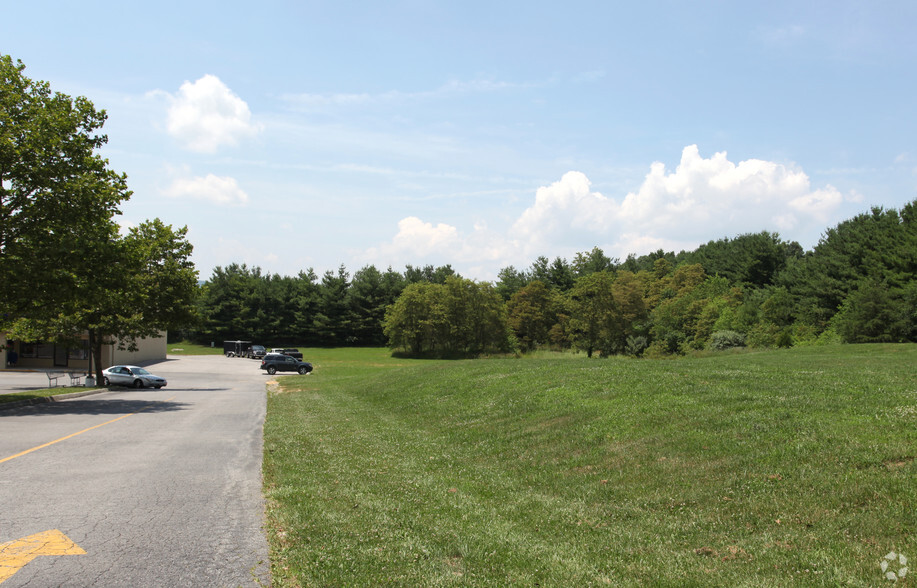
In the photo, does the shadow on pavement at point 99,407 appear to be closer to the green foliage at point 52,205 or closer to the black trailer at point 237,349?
the green foliage at point 52,205

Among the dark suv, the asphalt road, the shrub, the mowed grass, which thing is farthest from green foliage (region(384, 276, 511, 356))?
the mowed grass

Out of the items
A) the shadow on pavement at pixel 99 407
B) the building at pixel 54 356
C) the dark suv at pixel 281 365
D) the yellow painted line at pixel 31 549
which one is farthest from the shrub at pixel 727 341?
the yellow painted line at pixel 31 549

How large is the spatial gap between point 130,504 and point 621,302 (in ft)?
251

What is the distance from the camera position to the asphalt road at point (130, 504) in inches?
233

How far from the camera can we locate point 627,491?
28.1ft

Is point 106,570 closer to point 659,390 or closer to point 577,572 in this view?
point 577,572

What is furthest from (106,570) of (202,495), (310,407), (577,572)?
(310,407)

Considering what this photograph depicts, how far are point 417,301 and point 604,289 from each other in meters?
30.6

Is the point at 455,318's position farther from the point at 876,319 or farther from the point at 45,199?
the point at 45,199

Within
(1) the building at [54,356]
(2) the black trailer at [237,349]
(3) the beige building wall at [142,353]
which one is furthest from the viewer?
(2) the black trailer at [237,349]

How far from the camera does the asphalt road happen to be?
5.91m

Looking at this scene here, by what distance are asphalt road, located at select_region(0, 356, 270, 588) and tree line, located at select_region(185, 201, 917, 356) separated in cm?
2411

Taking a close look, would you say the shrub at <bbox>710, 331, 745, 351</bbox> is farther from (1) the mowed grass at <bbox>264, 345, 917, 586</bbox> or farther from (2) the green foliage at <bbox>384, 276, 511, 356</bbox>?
(1) the mowed grass at <bbox>264, 345, 917, 586</bbox>

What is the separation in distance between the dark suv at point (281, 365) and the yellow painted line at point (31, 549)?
4943 centimetres
